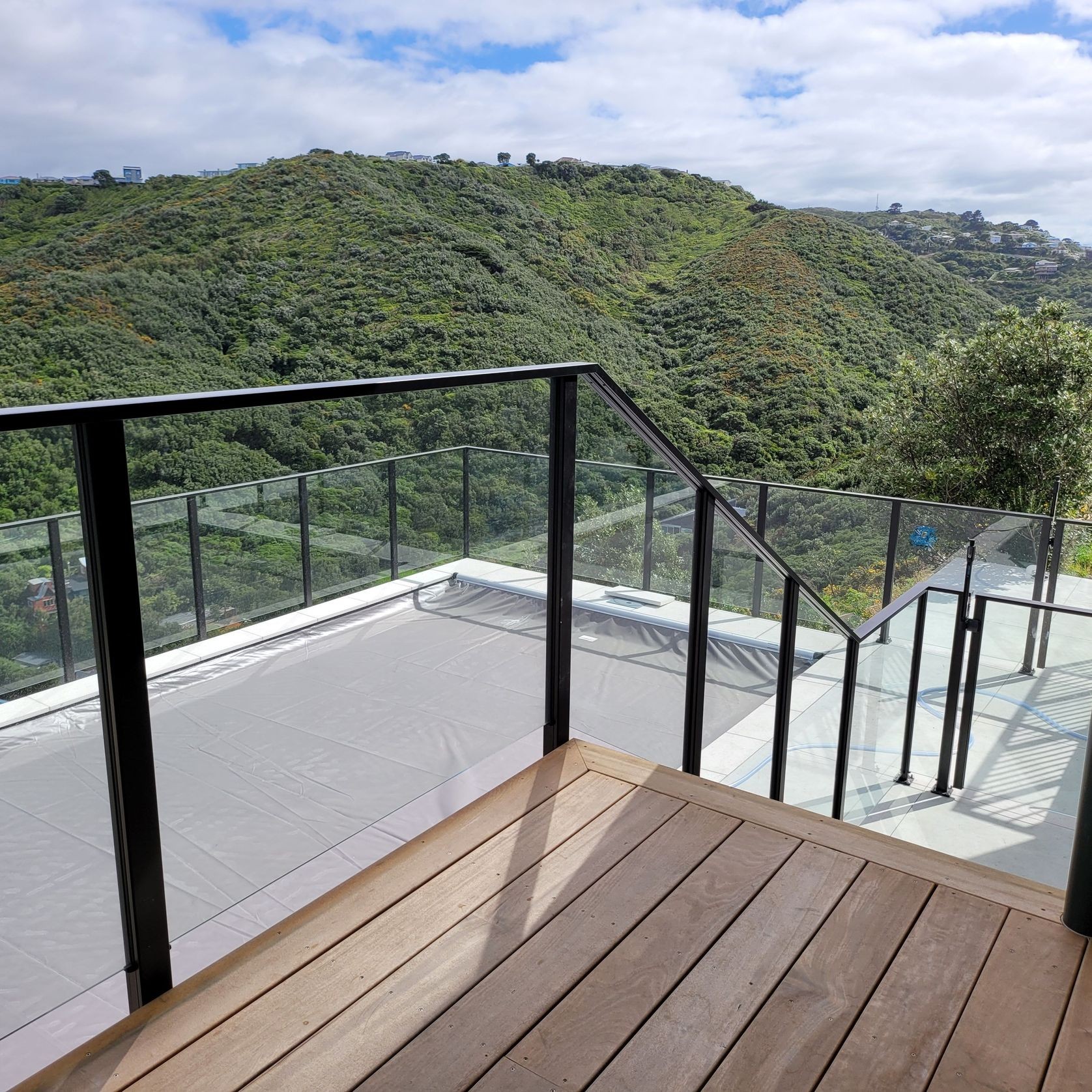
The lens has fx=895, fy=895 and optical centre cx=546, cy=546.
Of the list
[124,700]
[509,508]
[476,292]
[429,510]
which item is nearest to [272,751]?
[124,700]

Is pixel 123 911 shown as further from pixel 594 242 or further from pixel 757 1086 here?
pixel 594 242

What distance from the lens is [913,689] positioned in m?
5.12

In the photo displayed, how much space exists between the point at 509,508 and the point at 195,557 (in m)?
0.81

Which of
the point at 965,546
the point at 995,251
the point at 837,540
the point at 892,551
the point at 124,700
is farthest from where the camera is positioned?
the point at 995,251

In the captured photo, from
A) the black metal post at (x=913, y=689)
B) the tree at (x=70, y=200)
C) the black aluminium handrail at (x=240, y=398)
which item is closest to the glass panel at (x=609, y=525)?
the black aluminium handrail at (x=240, y=398)

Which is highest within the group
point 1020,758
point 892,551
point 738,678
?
point 738,678

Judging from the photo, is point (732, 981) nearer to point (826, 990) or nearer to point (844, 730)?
point (826, 990)

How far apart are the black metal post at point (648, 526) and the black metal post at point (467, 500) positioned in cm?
74

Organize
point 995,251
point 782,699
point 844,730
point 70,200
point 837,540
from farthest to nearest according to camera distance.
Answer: point 995,251, point 70,200, point 837,540, point 844,730, point 782,699

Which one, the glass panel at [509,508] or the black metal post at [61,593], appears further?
the glass panel at [509,508]

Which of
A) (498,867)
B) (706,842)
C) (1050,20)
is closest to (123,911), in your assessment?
(498,867)

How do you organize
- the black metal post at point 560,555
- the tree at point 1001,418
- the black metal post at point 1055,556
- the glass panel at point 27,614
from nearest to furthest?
the glass panel at point 27,614 → the black metal post at point 560,555 → the black metal post at point 1055,556 → the tree at point 1001,418

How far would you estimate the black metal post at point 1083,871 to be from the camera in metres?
1.63

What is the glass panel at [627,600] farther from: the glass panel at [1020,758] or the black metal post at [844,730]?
the glass panel at [1020,758]
